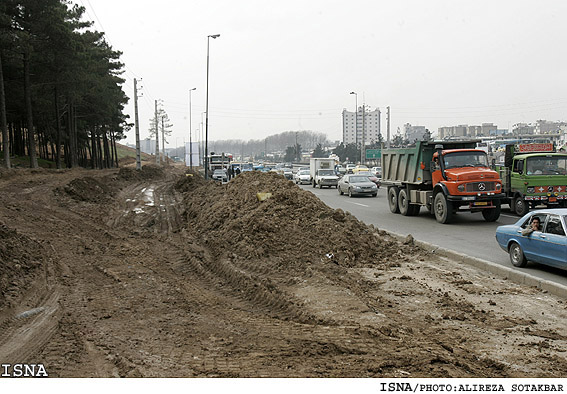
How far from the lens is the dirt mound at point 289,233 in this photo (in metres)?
11.7

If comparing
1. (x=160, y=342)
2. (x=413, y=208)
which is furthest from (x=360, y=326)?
(x=413, y=208)

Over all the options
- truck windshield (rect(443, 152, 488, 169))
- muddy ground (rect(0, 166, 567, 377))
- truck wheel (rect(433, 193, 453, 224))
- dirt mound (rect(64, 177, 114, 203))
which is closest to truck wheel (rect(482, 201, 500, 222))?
truck wheel (rect(433, 193, 453, 224))

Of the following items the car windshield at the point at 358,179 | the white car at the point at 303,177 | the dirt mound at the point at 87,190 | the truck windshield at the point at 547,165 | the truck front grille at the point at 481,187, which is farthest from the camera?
the white car at the point at 303,177

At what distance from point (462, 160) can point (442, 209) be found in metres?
2.05

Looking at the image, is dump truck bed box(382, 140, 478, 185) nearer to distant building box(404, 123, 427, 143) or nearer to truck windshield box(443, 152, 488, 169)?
truck windshield box(443, 152, 488, 169)

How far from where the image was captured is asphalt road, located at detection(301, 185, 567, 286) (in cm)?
1136

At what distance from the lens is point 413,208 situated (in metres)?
21.9

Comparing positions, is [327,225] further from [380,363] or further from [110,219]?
[110,219]

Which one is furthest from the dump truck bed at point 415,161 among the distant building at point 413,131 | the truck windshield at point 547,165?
the distant building at point 413,131

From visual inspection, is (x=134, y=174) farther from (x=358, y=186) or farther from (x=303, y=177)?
(x=358, y=186)

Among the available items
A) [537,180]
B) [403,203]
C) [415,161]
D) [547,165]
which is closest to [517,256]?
[537,180]

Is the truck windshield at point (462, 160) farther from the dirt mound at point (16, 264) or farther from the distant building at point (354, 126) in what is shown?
the distant building at point (354, 126)

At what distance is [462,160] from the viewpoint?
63.8ft

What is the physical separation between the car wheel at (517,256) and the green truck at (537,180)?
31.5 feet
